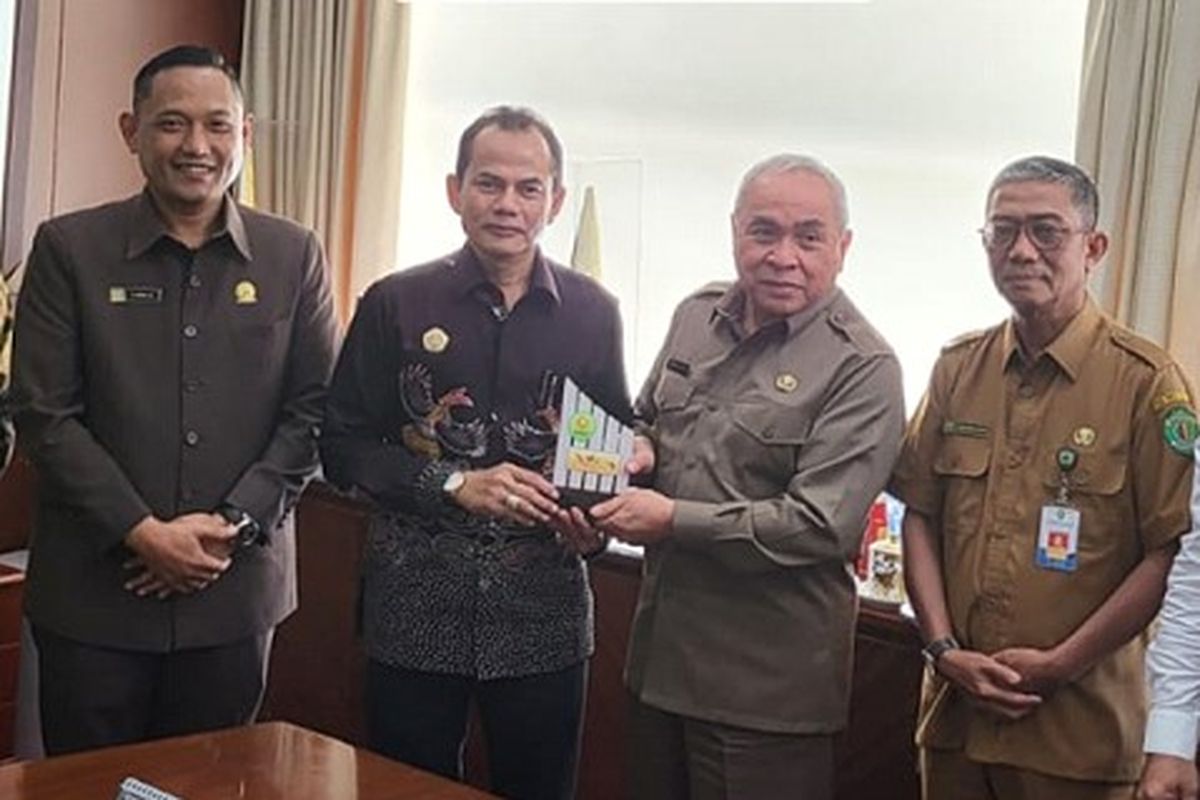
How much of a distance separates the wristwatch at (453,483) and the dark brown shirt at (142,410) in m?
0.34

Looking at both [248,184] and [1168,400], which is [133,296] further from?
[248,184]

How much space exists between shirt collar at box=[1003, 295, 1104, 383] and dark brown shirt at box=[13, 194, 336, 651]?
1.24m

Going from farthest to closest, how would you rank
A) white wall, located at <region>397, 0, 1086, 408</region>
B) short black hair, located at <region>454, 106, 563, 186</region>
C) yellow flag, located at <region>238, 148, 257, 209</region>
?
yellow flag, located at <region>238, 148, 257, 209</region>, white wall, located at <region>397, 0, 1086, 408</region>, short black hair, located at <region>454, 106, 563, 186</region>

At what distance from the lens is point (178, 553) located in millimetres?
2305

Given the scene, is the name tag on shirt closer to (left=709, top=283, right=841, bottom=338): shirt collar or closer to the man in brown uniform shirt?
the man in brown uniform shirt

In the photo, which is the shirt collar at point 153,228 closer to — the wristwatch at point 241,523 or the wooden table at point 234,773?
the wristwatch at point 241,523

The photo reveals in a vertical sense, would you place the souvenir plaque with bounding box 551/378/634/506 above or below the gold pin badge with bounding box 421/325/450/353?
below

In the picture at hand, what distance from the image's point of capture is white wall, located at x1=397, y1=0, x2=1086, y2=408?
10.5 ft

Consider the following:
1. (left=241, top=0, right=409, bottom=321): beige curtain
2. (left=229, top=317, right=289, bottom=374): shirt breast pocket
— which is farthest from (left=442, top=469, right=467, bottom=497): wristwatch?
(left=241, top=0, right=409, bottom=321): beige curtain

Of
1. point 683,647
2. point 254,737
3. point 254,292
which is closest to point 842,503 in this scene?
point 683,647

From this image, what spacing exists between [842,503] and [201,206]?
3.83ft

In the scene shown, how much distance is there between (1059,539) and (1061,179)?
514 mm

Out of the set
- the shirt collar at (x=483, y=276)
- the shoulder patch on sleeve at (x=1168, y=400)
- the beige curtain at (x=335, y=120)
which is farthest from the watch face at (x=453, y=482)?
the beige curtain at (x=335, y=120)

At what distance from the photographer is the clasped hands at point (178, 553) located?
2.30 metres
